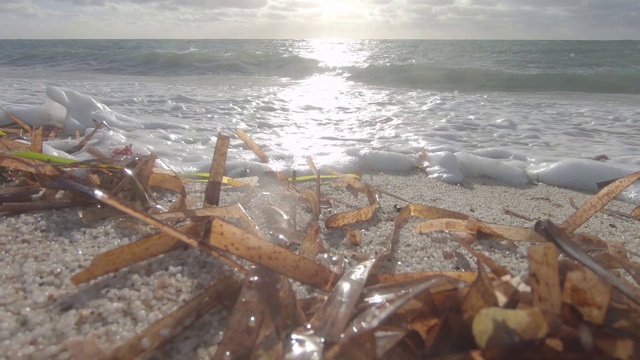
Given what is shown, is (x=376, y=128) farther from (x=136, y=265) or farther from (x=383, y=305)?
(x=383, y=305)

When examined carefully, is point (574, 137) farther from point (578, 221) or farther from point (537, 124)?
point (578, 221)

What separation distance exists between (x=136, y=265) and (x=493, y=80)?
10239 millimetres

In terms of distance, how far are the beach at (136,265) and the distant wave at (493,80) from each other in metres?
7.74

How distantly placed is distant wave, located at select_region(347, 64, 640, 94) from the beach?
7.74 metres

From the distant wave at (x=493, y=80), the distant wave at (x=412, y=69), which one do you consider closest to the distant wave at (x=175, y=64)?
the distant wave at (x=412, y=69)

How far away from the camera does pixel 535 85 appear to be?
1002 cm

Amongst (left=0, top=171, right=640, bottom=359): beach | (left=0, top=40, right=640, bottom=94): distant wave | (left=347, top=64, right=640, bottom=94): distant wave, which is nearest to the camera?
(left=0, top=171, right=640, bottom=359): beach

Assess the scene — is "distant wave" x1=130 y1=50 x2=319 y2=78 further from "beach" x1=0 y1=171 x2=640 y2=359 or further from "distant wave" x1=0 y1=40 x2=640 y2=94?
"beach" x1=0 y1=171 x2=640 y2=359

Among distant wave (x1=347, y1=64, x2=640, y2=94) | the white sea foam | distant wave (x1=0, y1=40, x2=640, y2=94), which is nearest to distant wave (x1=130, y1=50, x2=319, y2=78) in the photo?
distant wave (x1=0, y1=40, x2=640, y2=94)

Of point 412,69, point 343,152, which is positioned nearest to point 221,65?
point 412,69

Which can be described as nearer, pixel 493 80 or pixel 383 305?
pixel 383 305

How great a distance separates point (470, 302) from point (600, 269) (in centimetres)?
25

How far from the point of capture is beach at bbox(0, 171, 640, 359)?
3.20 ft

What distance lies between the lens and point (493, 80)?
33.8 feet
